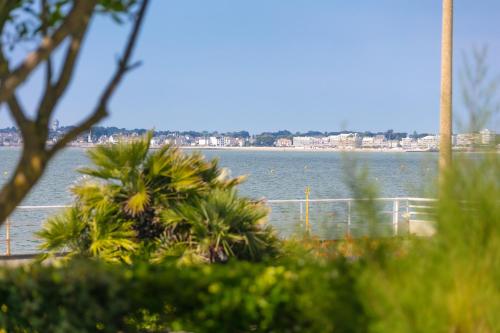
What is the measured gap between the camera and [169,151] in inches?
348

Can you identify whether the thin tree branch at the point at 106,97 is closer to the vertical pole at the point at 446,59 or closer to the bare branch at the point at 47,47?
the bare branch at the point at 47,47

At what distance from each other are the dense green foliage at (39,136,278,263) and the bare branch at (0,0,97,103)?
3.05m

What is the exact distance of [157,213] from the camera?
27.6 feet

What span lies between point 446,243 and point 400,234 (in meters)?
0.59

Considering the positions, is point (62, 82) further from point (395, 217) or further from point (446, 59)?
point (395, 217)

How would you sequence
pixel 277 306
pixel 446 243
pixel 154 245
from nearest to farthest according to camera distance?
1. pixel 446 243
2. pixel 277 306
3. pixel 154 245

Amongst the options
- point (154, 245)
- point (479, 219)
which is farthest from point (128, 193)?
point (479, 219)

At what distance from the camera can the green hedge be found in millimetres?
5617

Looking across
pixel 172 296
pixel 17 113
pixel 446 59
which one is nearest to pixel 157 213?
pixel 172 296

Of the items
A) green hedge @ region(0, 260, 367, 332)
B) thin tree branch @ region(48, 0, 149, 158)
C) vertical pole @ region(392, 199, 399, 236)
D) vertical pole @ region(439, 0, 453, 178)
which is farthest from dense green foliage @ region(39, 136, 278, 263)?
vertical pole @ region(439, 0, 453, 178)

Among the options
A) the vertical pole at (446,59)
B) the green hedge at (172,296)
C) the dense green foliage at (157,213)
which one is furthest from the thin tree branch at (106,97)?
the vertical pole at (446,59)

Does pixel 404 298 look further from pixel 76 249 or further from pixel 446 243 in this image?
pixel 76 249

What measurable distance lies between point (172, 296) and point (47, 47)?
1979 mm

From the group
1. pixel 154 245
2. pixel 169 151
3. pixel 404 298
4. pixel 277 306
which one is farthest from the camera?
pixel 169 151
